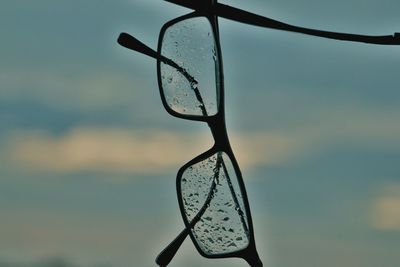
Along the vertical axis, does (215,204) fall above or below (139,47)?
below

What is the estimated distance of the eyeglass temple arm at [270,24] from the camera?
58cm

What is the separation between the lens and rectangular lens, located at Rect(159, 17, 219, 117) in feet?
1.91

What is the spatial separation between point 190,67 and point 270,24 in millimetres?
61

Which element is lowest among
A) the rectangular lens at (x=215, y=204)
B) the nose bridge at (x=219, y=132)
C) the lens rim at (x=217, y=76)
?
the rectangular lens at (x=215, y=204)

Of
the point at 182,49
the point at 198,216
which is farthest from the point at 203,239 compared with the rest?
the point at 182,49

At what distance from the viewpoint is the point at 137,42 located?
22.8 inches

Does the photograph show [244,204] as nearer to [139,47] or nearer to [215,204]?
[215,204]

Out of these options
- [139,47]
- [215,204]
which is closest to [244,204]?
[215,204]

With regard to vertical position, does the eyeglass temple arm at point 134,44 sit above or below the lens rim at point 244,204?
above

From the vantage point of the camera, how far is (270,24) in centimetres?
59

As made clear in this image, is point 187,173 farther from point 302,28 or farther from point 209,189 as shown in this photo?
point 302,28

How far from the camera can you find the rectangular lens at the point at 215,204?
0.58 m

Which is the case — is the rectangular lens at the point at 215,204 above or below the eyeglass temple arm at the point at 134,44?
below

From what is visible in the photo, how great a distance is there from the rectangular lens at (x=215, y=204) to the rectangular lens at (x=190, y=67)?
4cm
